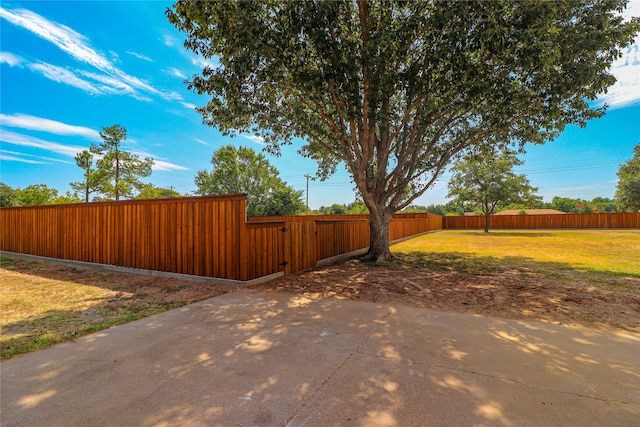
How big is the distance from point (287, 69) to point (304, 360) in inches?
255

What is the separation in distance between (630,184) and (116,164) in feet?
147

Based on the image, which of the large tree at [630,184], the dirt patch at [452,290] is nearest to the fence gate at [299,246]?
the dirt patch at [452,290]

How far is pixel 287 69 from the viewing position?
680 cm

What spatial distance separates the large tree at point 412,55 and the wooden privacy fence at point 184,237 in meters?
2.85

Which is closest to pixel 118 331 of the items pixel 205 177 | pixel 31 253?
pixel 31 253

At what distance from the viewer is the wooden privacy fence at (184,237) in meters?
6.05

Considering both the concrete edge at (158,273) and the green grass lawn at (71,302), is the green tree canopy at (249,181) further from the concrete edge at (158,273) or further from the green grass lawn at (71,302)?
the green grass lawn at (71,302)

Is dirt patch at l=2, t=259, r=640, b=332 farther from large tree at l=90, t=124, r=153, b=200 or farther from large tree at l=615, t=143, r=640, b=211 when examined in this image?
large tree at l=615, t=143, r=640, b=211

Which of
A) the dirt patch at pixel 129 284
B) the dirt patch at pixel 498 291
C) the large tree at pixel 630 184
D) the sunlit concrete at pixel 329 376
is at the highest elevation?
the large tree at pixel 630 184

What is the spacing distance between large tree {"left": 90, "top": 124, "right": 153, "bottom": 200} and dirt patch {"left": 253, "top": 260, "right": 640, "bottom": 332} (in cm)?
2233

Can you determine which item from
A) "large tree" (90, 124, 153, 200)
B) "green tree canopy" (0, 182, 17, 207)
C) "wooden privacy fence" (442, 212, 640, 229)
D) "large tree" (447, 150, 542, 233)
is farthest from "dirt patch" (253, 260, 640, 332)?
"green tree canopy" (0, 182, 17, 207)

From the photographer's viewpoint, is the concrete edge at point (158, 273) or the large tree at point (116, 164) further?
the large tree at point (116, 164)

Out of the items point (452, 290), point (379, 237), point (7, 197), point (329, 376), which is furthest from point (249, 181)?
point (7, 197)

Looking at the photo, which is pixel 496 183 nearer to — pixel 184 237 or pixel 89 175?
pixel 184 237
